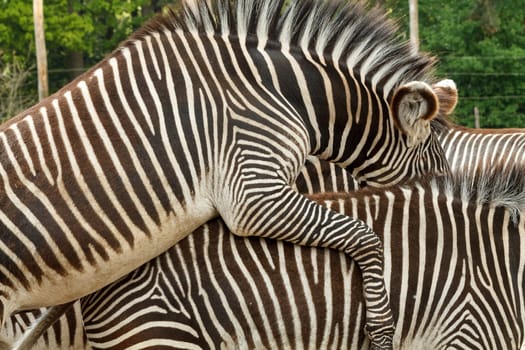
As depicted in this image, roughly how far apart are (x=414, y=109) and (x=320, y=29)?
0.72m

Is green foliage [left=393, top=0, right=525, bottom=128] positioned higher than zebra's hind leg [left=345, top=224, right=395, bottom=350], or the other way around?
green foliage [left=393, top=0, right=525, bottom=128]

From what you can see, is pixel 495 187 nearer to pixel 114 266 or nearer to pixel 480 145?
pixel 114 266

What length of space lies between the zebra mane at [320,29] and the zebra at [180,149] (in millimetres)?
12

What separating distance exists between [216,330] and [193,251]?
1.45 ft

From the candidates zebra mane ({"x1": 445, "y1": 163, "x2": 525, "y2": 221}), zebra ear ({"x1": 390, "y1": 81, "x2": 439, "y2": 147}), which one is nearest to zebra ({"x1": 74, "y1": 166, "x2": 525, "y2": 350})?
zebra mane ({"x1": 445, "y1": 163, "x2": 525, "y2": 221})

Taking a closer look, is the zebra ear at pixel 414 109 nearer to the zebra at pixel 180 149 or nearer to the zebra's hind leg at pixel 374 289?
the zebra at pixel 180 149

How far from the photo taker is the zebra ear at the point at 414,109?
5.08m

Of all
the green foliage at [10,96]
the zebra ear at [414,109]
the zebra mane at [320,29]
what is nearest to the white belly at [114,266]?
the zebra mane at [320,29]

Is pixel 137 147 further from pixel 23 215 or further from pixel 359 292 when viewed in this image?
pixel 359 292

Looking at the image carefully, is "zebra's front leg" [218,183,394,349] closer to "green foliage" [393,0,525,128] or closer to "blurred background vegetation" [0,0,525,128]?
"blurred background vegetation" [0,0,525,128]

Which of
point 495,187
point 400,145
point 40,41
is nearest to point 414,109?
point 400,145

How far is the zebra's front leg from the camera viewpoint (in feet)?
15.1

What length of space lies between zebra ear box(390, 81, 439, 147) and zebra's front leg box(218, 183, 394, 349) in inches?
35.4

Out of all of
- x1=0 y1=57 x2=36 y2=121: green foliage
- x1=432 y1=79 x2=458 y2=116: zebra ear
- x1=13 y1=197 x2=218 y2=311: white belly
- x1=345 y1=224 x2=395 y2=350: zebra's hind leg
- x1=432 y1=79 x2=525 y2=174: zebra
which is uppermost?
x1=0 y1=57 x2=36 y2=121: green foliage
